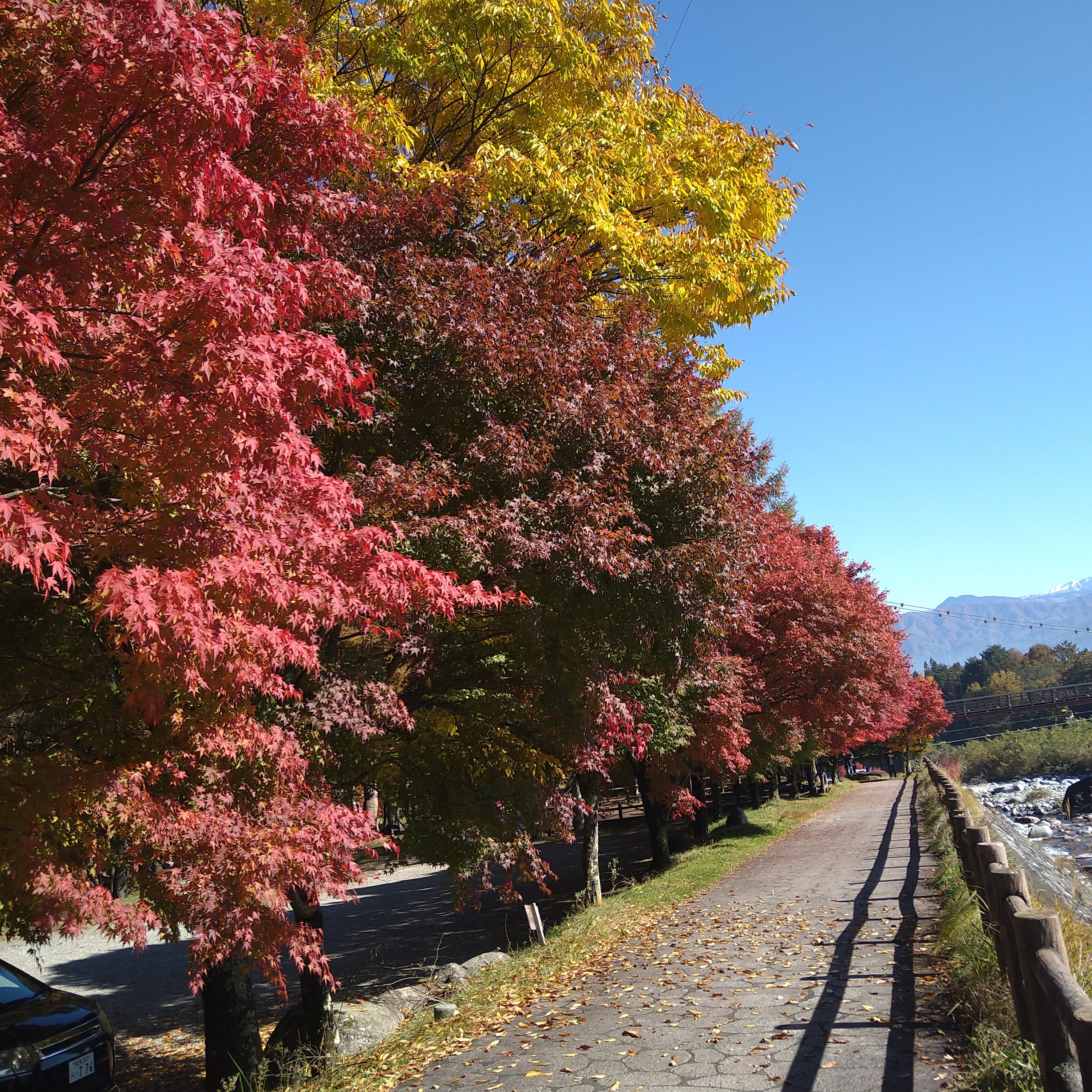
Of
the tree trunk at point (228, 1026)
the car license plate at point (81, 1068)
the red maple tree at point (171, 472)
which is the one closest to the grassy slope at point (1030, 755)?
the tree trunk at point (228, 1026)

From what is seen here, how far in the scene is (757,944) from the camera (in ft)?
29.2

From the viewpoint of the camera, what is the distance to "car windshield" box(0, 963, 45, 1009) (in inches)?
251

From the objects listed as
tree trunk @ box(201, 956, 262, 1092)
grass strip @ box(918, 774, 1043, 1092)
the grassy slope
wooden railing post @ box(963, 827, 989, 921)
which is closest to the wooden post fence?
grass strip @ box(918, 774, 1043, 1092)

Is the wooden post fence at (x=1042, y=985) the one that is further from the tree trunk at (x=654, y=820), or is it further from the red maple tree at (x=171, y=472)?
the tree trunk at (x=654, y=820)

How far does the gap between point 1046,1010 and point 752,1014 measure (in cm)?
298

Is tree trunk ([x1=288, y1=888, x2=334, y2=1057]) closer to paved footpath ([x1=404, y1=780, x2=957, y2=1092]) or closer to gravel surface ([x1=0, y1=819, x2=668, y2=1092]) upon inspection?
gravel surface ([x1=0, y1=819, x2=668, y2=1092])

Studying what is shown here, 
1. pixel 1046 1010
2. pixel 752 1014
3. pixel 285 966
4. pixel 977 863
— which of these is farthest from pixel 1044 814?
pixel 1046 1010

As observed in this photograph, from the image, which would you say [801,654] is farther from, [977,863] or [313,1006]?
[313,1006]

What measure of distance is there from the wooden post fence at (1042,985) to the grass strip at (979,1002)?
14 cm

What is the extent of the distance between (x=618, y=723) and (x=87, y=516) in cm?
782

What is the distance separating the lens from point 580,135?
9.04 meters

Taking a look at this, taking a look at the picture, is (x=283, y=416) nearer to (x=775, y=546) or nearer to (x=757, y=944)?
(x=757, y=944)

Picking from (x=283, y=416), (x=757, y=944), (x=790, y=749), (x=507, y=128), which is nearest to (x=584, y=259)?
(x=507, y=128)

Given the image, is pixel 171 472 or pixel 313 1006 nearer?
pixel 171 472
